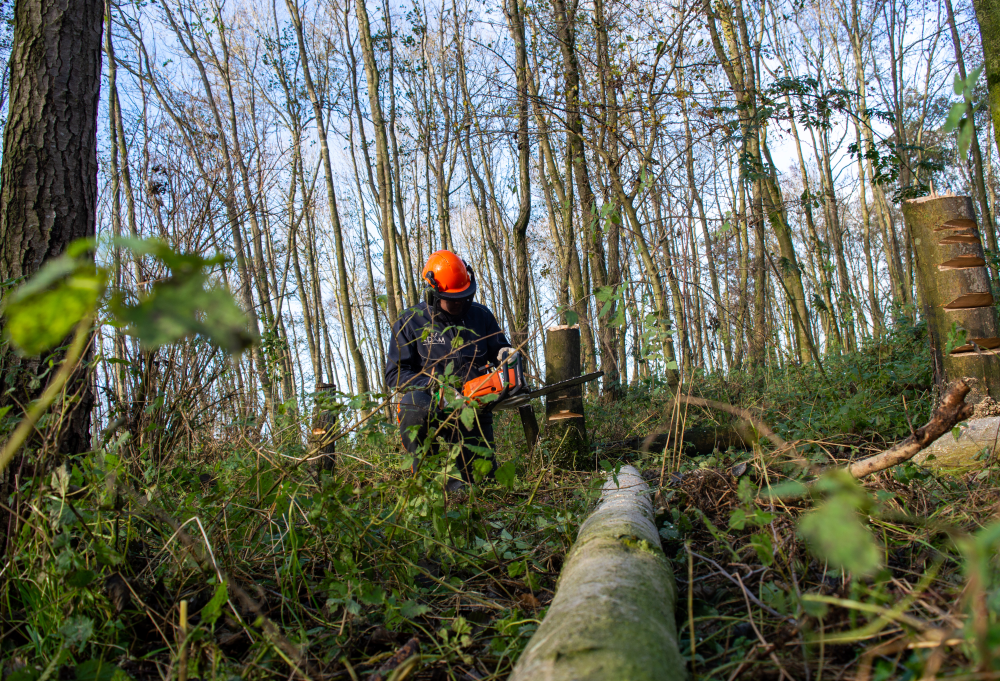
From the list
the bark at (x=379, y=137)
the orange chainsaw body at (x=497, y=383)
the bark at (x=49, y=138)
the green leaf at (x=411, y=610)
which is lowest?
the green leaf at (x=411, y=610)

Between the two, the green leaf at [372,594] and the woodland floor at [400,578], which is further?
the green leaf at [372,594]

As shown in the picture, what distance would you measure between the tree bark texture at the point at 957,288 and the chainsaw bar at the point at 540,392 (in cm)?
215

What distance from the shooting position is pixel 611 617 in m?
1.30

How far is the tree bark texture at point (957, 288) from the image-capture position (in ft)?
11.2

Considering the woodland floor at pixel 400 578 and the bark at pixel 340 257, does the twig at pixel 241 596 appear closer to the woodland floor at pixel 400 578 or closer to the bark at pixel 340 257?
the woodland floor at pixel 400 578

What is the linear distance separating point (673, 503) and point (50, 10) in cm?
408

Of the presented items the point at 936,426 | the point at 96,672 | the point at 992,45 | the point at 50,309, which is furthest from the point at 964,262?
the point at 96,672

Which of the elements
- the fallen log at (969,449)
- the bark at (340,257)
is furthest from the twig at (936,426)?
the bark at (340,257)

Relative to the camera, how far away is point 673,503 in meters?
2.91

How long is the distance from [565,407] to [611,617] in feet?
10.2

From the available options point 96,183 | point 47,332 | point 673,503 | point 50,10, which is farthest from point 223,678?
point 50,10

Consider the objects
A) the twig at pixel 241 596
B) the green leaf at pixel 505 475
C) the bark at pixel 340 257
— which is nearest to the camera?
the twig at pixel 241 596

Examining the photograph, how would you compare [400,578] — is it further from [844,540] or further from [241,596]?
[844,540]

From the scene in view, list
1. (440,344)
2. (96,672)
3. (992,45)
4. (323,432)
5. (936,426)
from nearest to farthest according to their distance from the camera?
(96,672) → (936,426) → (323,432) → (992,45) → (440,344)
